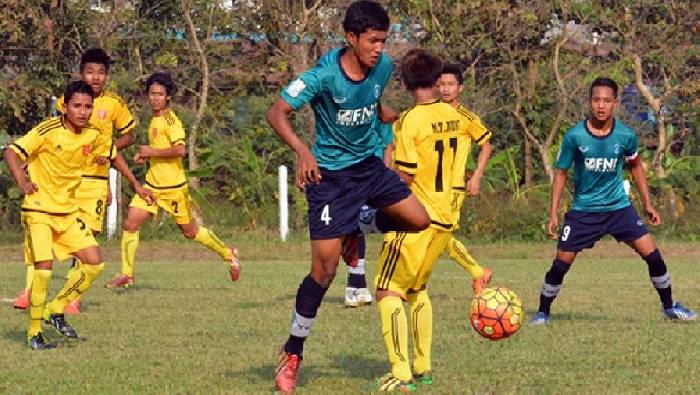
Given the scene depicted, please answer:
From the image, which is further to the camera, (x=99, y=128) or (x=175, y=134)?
(x=175, y=134)

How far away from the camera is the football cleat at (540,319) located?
36.7 ft

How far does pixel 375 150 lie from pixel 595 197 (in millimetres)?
4071

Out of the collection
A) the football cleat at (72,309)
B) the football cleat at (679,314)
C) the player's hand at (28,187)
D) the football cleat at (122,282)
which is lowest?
the football cleat at (122,282)

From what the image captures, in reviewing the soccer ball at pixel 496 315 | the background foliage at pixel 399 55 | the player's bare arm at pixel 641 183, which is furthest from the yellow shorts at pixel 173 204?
the background foliage at pixel 399 55

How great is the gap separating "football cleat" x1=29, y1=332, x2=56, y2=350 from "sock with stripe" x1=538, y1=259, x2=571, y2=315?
4285 mm

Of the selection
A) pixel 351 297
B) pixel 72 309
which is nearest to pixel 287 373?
pixel 351 297

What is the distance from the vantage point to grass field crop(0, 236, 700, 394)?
7.90 m

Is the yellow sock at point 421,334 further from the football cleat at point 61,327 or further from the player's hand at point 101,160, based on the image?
the player's hand at point 101,160

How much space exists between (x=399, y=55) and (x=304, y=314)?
18.5 meters

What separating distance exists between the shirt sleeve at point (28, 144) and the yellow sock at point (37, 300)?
89cm

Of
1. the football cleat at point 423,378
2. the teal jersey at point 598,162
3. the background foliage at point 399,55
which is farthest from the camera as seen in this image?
the background foliage at point 399,55

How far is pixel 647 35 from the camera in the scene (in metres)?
26.4

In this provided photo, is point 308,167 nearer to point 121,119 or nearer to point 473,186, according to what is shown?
point 473,186

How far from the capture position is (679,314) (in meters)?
11.5
